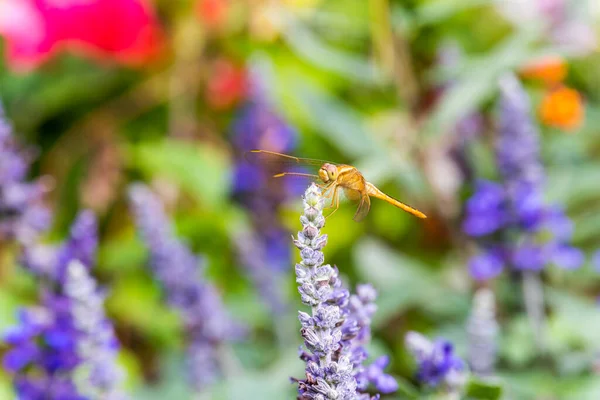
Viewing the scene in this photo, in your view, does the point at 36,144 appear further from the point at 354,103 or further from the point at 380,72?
the point at 380,72

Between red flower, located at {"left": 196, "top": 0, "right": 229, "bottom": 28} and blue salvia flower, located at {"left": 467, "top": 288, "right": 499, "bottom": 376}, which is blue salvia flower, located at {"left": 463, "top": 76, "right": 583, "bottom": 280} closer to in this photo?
blue salvia flower, located at {"left": 467, "top": 288, "right": 499, "bottom": 376}

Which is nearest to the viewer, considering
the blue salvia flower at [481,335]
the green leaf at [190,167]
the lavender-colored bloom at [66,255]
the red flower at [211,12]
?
the blue salvia flower at [481,335]

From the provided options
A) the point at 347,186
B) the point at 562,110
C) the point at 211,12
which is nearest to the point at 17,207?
the point at 347,186

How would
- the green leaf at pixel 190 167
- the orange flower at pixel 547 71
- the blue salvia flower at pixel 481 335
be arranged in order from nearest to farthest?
the blue salvia flower at pixel 481 335, the orange flower at pixel 547 71, the green leaf at pixel 190 167

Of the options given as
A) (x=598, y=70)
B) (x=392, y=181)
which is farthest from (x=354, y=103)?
(x=598, y=70)

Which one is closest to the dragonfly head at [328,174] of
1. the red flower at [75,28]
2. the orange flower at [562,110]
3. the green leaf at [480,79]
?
the green leaf at [480,79]

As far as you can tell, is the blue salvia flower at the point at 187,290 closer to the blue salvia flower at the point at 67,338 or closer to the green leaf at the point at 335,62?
the blue salvia flower at the point at 67,338
